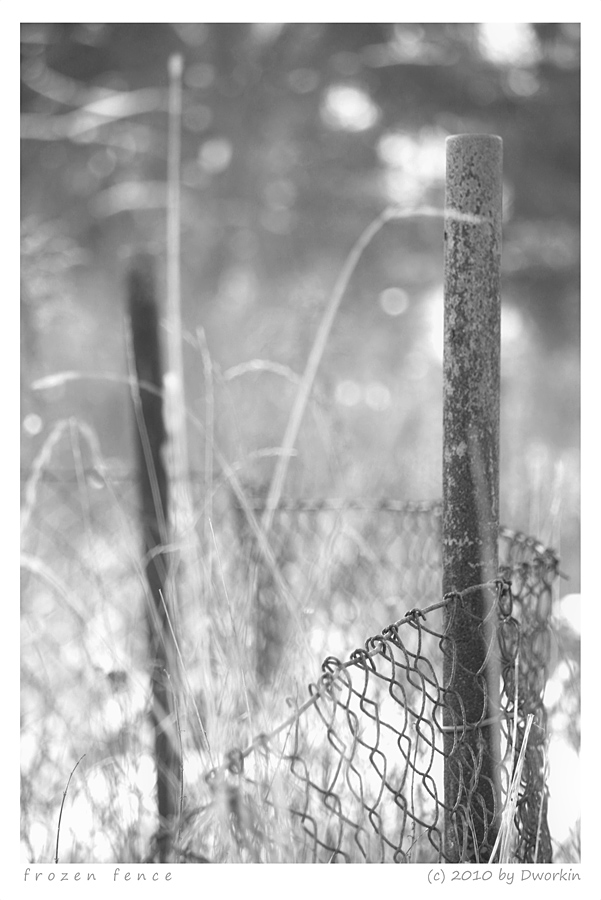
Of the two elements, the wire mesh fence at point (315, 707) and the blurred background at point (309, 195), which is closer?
the wire mesh fence at point (315, 707)

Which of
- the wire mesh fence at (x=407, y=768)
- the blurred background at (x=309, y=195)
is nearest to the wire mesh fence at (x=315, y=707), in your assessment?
the wire mesh fence at (x=407, y=768)

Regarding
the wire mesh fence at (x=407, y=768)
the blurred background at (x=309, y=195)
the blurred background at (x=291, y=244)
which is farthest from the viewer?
the blurred background at (x=309, y=195)

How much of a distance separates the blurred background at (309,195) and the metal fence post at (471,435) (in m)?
0.98

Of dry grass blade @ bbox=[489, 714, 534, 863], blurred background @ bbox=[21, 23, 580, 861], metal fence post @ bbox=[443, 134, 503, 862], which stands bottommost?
dry grass blade @ bbox=[489, 714, 534, 863]

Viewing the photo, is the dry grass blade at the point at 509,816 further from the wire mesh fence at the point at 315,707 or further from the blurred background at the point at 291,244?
the blurred background at the point at 291,244

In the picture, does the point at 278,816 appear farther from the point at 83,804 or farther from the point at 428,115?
the point at 428,115

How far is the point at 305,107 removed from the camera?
2.17 meters

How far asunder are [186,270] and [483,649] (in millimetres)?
2269

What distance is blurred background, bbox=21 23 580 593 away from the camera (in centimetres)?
189

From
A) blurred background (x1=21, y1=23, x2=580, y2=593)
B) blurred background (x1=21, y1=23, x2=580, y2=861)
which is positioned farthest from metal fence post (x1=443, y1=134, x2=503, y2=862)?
blurred background (x1=21, y1=23, x2=580, y2=593)

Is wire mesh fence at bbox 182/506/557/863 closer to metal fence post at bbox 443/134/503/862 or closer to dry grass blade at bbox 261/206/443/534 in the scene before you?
metal fence post at bbox 443/134/503/862

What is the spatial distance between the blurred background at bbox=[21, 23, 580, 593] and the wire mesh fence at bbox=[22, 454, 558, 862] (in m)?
0.45

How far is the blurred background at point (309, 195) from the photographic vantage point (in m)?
1.89
